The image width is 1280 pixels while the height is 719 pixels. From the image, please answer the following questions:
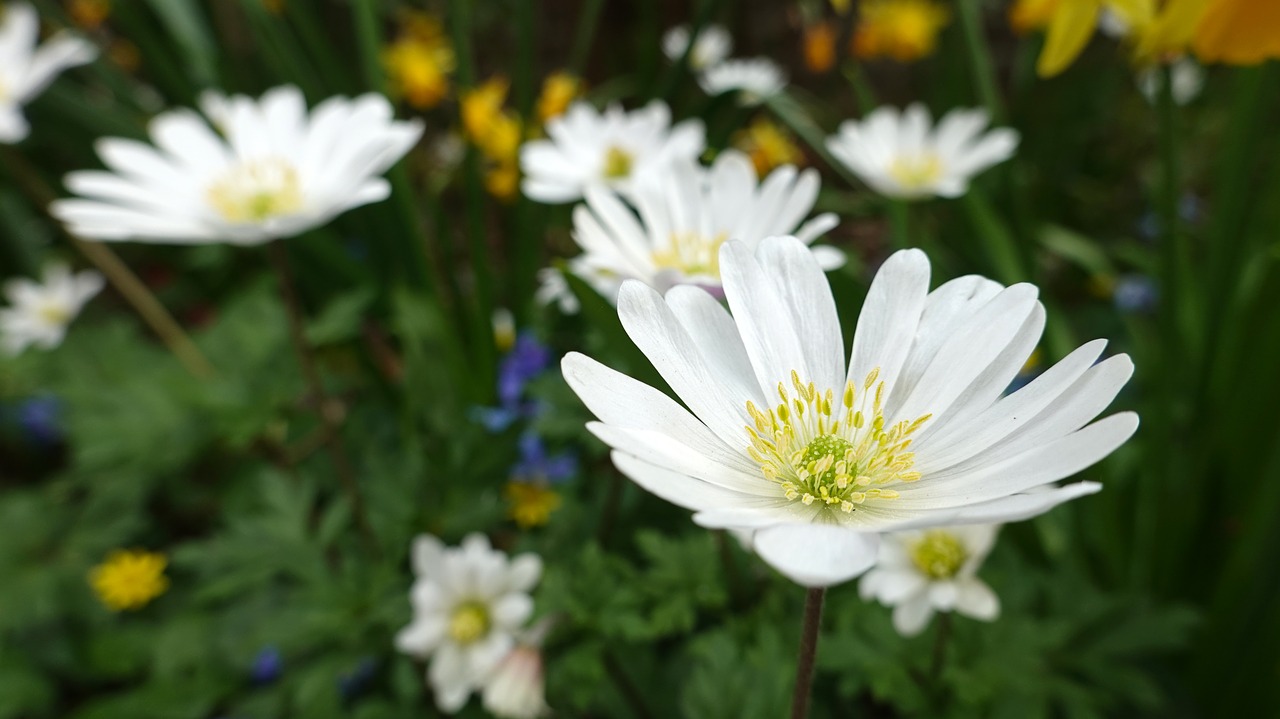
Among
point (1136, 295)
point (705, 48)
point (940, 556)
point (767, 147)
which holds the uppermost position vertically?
point (705, 48)

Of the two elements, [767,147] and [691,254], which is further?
[767,147]

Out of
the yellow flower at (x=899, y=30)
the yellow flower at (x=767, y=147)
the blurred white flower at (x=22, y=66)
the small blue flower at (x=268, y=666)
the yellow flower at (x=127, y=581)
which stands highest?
the blurred white flower at (x=22, y=66)

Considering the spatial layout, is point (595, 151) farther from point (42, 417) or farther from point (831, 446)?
point (42, 417)

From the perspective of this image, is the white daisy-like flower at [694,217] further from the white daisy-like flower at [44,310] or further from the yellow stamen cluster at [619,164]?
the white daisy-like flower at [44,310]

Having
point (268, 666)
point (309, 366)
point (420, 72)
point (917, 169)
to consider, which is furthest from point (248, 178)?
point (420, 72)

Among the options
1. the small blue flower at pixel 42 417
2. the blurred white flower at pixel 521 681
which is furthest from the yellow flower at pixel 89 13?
the blurred white flower at pixel 521 681

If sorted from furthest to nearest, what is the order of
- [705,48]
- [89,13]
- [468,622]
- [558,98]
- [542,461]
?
A: [89,13]
[705,48]
[558,98]
[542,461]
[468,622]
